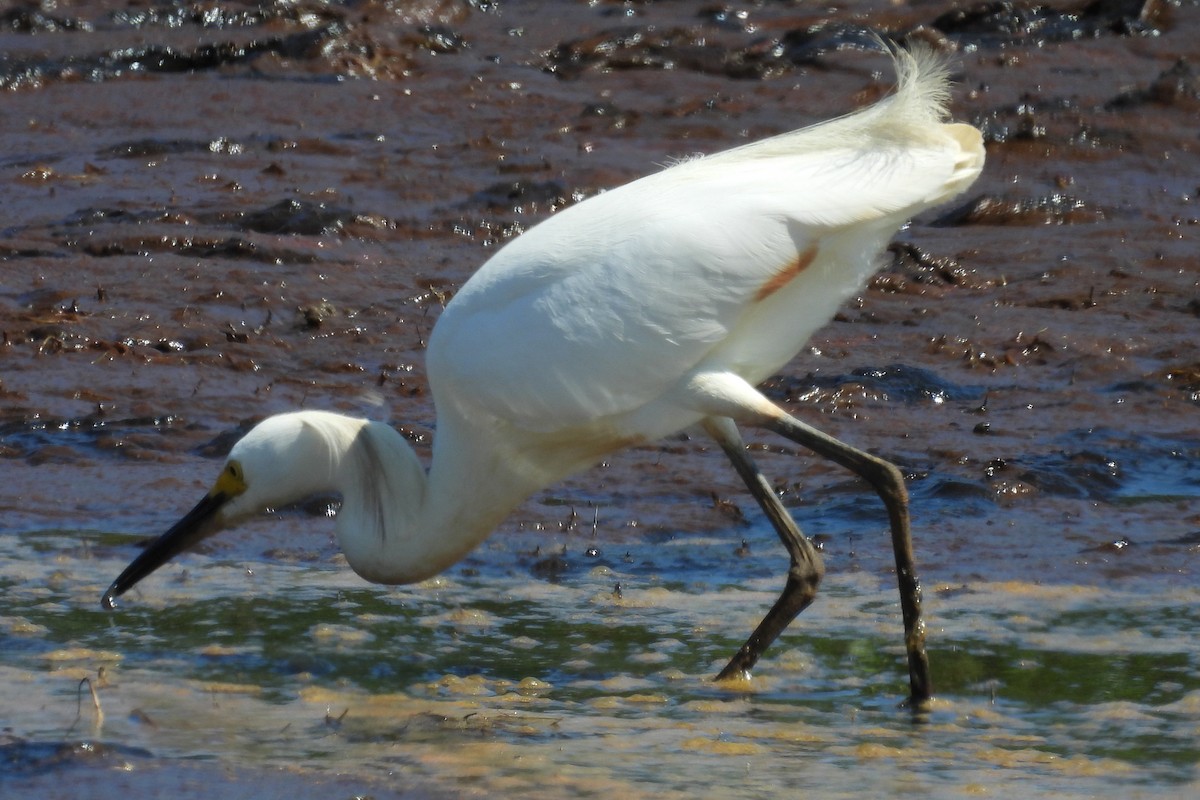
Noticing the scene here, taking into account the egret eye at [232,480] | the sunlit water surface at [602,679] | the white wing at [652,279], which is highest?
the white wing at [652,279]

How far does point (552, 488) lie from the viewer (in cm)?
674

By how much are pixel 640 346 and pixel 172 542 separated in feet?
4.95

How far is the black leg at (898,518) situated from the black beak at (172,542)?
5.33ft

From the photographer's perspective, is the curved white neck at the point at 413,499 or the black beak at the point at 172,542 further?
the black beak at the point at 172,542

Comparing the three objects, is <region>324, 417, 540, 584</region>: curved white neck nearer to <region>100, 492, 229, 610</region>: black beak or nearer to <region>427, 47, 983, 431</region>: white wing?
<region>427, 47, 983, 431</region>: white wing

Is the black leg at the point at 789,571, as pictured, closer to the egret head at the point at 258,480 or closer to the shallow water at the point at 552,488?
the shallow water at the point at 552,488

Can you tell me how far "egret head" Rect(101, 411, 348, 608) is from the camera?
16.1ft

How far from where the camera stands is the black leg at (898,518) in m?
4.69

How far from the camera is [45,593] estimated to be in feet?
17.8

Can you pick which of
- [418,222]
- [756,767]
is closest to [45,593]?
[756,767]

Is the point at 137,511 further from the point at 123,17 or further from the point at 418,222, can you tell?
the point at 123,17

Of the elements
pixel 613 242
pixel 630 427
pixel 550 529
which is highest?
pixel 613 242

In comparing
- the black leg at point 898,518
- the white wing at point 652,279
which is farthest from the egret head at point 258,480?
the black leg at point 898,518

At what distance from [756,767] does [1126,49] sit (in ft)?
42.8
